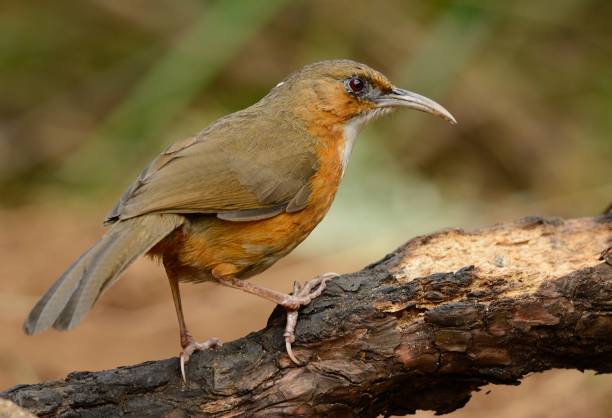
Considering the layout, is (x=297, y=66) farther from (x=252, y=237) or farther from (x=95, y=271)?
(x=95, y=271)

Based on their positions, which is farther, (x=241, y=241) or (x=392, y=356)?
(x=241, y=241)

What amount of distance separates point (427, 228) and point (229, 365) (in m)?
3.91

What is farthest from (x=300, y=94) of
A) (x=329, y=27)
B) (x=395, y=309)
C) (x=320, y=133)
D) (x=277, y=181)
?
(x=329, y=27)

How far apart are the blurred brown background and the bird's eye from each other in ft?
7.41

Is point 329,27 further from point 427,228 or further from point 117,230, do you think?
point 117,230

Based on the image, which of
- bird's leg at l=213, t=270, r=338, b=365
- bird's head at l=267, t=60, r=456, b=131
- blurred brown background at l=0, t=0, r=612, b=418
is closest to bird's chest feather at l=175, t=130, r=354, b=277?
bird's leg at l=213, t=270, r=338, b=365

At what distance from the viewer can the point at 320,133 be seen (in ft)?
14.0

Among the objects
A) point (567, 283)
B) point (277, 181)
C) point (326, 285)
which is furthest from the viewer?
point (277, 181)

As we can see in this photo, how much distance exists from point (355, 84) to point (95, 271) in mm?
1662

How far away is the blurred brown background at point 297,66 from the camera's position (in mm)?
7129

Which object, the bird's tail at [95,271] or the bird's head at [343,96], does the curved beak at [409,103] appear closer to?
the bird's head at [343,96]

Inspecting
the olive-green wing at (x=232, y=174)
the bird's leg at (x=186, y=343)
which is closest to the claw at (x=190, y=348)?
the bird's leg at (x=186, y=343)

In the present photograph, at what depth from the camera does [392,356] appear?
3.23m

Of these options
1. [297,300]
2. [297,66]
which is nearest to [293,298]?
[297,300]
